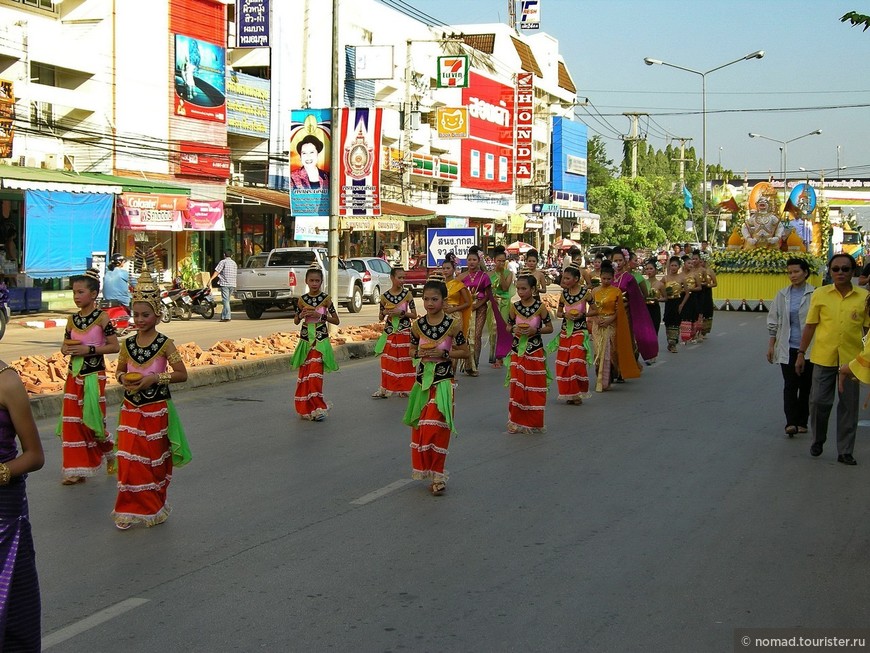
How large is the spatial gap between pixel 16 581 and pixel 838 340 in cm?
713

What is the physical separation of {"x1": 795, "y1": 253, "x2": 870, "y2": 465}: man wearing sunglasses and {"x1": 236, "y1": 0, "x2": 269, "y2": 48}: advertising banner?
30434 millimetres

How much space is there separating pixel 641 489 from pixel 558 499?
75cm

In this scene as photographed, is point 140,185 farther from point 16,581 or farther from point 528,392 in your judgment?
point 16,581

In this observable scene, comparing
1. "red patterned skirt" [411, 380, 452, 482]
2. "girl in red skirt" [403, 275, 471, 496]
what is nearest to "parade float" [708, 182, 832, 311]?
"girl in red skirt" [403, 275, 471, 496]

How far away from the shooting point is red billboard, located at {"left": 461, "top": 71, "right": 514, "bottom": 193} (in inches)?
2491

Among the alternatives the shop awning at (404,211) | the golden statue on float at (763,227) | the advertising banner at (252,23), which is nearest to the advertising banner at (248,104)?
the advertising banner at (252,23)

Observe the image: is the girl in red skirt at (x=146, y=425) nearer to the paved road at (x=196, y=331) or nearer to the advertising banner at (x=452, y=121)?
the paved road at (x=196, y=331)

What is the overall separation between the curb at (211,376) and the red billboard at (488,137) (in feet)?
151

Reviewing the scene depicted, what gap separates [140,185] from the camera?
30.2 metres

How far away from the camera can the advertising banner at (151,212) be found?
30.1 meters

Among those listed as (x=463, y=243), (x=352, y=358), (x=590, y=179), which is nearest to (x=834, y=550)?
(x=352, y=358)

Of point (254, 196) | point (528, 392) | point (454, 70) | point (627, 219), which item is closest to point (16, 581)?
point (528, 392)

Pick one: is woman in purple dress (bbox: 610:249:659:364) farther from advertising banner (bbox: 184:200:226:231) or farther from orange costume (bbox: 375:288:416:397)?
advertising banner (bbox: 184:200:226:231)

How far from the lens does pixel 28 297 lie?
27.7 meters
